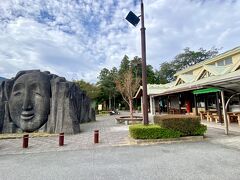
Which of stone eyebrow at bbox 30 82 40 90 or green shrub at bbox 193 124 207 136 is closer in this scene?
green shrub at bbox 193 124 207 136

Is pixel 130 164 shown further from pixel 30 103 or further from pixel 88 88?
pixel 88 88

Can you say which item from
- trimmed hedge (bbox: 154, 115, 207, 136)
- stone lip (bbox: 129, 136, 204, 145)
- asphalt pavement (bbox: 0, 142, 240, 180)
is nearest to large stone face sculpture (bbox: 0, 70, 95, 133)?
asphalt pavement (bbox: 0, 142, 240, 180)

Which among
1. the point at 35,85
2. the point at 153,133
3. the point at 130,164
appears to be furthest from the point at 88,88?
the point at 130,164

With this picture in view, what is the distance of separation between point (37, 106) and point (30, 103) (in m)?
0.47

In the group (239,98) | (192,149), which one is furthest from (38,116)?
(239,98)

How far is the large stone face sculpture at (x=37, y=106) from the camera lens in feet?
37.2

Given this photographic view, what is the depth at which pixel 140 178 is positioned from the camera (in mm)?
4254

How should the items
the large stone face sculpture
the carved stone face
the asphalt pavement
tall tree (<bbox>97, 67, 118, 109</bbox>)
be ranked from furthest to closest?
1. tall tree (<bbox>97, 67, 118, 109</bbox>)
2. the carved stone face
3. the large stone face sculpture
4. the asphalt pavement

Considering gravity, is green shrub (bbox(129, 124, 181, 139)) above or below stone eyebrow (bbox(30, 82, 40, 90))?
below

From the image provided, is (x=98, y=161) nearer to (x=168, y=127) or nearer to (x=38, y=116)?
(x=168, y=127)

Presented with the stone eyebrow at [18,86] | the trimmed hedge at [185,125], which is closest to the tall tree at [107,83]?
the stone eyebrow at [18,86]

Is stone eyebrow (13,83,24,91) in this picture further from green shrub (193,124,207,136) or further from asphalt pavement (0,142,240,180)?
green shrub (193,124,207,136)

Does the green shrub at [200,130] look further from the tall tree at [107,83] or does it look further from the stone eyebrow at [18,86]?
the tall tree at [107,83]

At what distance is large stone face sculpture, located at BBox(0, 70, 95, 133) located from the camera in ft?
37.2
